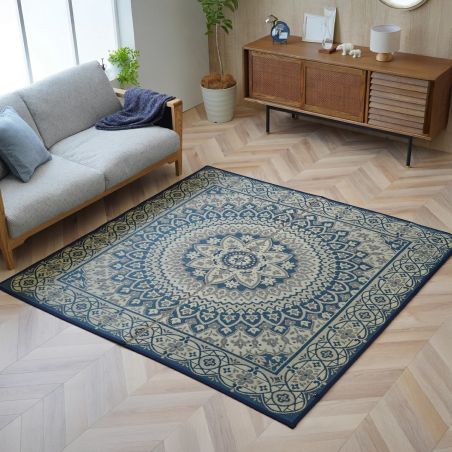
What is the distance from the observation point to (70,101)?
17.2 ft

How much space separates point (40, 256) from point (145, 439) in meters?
1.78

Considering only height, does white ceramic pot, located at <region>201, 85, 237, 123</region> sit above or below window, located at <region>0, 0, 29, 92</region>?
below

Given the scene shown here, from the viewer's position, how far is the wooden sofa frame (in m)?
4.26

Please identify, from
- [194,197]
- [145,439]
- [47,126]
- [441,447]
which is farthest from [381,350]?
[47,126]

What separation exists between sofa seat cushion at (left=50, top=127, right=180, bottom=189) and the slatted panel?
149cm

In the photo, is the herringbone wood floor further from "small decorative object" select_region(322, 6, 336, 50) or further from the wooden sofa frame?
"small decorative object" select_region(322, 6, 336, 50)

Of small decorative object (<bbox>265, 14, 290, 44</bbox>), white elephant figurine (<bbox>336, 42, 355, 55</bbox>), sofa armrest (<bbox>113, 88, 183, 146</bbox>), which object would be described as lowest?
sofa armrest (<bbox>113, 88, 183, 146</bbox>)

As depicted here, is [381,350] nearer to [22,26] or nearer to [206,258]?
[206,258]

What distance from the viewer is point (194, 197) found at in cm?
515

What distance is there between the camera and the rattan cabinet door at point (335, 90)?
5387 mm

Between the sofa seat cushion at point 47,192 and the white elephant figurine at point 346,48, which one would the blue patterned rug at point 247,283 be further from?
the white elephant figurine at point 346,48

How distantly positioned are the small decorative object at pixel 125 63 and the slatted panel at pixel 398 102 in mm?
1908

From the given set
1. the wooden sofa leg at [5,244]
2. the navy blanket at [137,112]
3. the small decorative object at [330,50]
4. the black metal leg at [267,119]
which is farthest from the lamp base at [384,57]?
the wooden sofa leg at [5,244]

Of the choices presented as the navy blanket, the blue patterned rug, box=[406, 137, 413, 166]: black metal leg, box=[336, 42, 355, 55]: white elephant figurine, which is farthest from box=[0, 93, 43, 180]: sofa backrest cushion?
box=[406, 137, 413, 166]: black metal leg
